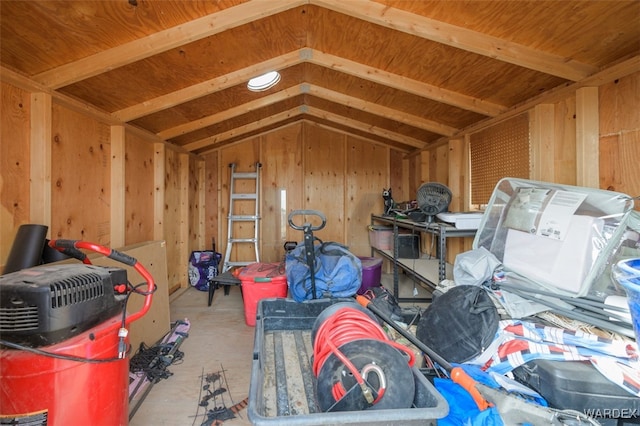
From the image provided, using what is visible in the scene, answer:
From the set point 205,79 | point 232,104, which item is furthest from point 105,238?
point 232,104

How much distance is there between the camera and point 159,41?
60.1 inches

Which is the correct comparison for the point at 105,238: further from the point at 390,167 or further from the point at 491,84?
the point at 390,167

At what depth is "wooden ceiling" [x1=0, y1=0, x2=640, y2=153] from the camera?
1.26 m

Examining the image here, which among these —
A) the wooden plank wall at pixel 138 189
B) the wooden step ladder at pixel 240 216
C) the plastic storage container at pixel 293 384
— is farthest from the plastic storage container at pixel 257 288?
the wooden step ladder at pixel 240 216

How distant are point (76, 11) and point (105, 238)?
1.51 m

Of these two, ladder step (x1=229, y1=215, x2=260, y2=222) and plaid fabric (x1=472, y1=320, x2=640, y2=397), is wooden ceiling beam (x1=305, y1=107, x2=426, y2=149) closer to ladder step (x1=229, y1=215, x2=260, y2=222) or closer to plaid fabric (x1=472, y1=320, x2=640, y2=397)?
ladder step (x1=229, y1=215, x2=260, y2=222)

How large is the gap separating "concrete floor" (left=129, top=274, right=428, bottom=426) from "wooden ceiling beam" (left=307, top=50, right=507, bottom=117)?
6.43ft

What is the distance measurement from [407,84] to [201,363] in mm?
2497

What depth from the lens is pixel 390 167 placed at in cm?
414

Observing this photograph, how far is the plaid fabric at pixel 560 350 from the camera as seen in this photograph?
3.03 ft

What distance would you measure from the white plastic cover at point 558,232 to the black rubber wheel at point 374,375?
0.88 metres

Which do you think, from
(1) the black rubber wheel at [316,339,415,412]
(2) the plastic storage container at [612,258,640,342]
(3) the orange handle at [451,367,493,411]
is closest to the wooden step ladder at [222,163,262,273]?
(1) the black rubber wheel at [316,339,415,412]

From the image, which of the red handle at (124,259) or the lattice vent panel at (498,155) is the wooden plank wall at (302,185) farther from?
the red handle at (124,259)

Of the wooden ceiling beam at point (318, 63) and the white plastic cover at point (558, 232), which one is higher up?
the wooden ceiling beam at point (318, 63)
